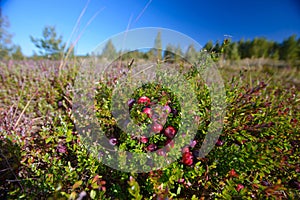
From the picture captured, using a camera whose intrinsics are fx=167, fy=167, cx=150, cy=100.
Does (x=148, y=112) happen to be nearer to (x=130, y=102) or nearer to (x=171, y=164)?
(x=130, y=102)

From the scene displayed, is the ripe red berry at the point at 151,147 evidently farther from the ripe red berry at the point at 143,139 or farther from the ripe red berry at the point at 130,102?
the ripe red berry at the point at 130,102

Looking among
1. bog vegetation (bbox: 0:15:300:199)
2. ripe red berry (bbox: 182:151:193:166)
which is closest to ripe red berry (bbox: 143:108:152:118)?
bog vegetation (bbox: 0:15:300:199)

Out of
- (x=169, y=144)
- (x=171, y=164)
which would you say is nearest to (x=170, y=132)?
(x=169, y=144)

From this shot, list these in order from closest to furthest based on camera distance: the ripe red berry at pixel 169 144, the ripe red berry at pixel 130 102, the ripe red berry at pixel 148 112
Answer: the ripe red berry at pixel 169 144
the ripe red berry at pixel 148 112
the ripe red berry at pixel 130 102

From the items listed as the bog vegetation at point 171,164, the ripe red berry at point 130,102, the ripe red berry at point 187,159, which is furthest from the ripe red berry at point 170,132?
the ripe red berry at point 130,102

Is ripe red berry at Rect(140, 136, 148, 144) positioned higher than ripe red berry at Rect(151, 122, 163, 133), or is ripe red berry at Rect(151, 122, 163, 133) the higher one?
ripe red berry at Rect(151, 122, 163, 133)

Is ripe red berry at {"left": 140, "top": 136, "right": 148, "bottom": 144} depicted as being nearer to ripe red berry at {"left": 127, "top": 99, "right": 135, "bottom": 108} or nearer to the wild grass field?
the wild grass field

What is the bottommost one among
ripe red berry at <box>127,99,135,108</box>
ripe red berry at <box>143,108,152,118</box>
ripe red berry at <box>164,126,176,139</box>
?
ripe red berry at <box>164,126,176,139</box>

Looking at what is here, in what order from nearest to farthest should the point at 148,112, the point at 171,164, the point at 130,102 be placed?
1. the point at 171,164
2. the point at 148,112
3. the point at 130,102

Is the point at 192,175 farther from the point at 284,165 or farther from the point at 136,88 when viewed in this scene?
the point at 136,88

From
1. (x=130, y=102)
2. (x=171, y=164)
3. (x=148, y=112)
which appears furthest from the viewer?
(x=130, y=102)

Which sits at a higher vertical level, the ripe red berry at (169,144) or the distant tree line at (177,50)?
the distant tree line at (177,50)

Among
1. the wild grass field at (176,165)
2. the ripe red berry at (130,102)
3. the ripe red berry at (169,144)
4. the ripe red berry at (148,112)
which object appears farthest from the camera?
the ripe red berry at (130,102)

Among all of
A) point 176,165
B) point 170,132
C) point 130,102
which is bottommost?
point 176,165
